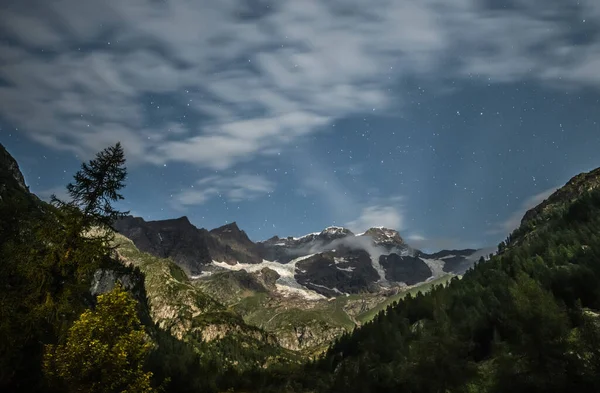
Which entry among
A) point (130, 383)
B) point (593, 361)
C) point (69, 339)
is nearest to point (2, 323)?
point (69, 339)

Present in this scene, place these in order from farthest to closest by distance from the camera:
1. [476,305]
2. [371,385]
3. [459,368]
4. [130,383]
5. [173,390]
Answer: [476,305] → [371,385] → [173,390] → [459,368] → [130,383]

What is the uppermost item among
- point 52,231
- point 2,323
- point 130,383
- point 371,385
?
point 52,231

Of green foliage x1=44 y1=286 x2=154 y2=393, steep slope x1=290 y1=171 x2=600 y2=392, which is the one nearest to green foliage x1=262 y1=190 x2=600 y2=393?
steep slope x1=290 y1=171 x2=600 y2=392

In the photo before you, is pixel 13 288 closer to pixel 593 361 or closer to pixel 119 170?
pixel 119 170

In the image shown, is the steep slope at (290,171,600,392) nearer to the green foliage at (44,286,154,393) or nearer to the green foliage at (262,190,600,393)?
the green foliage at (262,190,600,393)

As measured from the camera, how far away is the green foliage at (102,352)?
2678 centimetres

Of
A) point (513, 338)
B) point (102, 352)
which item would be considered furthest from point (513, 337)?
point (102, 352)

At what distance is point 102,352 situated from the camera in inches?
1069

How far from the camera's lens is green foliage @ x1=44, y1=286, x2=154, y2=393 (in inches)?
1054

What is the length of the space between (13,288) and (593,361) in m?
52.7

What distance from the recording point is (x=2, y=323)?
1072 inches

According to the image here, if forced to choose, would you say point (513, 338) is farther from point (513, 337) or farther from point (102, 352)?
point (102, 352)

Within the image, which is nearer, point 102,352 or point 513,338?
point 102,352

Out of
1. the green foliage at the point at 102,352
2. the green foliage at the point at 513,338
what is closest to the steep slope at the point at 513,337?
the green foliage at the point at 513,338
